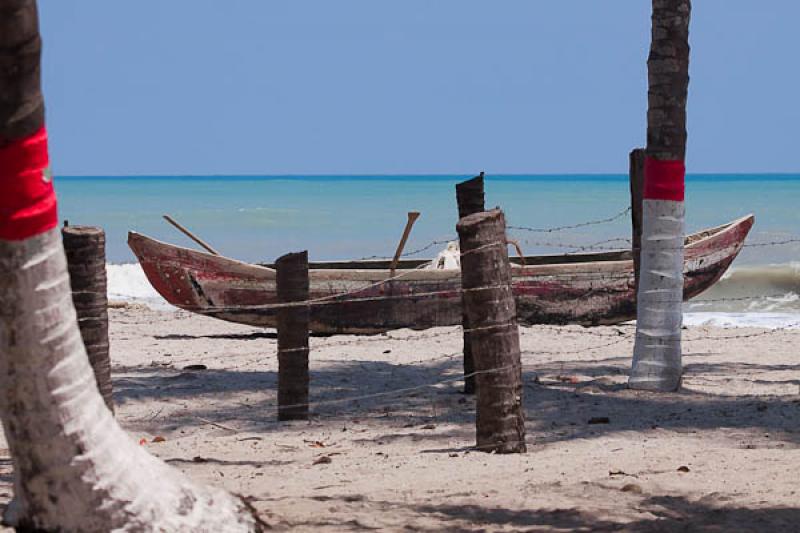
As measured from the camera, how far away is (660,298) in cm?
921

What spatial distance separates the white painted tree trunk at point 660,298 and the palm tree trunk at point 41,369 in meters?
5.88

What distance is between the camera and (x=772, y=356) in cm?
1158

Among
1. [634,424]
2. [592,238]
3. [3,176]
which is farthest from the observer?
[592,238]

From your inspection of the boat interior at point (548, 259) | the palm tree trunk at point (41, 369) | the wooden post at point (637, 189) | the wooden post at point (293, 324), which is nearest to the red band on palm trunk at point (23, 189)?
the palm tree trunk at point (41, 369)

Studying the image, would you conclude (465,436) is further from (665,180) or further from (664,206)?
(665,180)

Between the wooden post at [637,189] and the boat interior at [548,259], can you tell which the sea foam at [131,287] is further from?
the wooden post at [637,189]

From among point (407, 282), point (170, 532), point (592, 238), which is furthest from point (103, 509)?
point (592, 238)

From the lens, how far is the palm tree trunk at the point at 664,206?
9.12m

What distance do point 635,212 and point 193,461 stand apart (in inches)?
221

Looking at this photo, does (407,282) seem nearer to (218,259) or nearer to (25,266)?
(218,259)

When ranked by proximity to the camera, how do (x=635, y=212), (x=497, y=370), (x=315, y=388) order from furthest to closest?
(x=635, y=212) → (x=315, y=388) → (x=497, y=370)

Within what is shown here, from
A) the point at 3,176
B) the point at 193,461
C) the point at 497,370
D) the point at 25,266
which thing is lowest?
the point at 193,461

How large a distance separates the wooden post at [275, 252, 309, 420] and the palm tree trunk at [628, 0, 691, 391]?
9.61 feet

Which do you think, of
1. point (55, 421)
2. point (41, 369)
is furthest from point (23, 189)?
point (55, 421)
